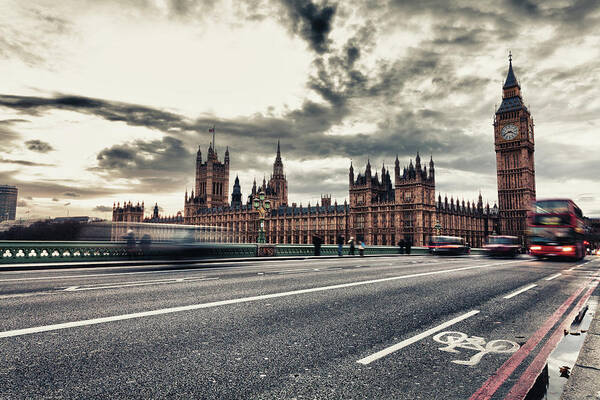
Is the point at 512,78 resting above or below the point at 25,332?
above

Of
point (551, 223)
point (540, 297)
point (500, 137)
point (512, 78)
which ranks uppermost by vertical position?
point (512, 78)

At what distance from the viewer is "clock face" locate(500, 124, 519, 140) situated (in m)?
106

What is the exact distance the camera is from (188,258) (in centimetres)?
1822

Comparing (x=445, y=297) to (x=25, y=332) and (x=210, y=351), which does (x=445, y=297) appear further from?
(x=25, y=332)

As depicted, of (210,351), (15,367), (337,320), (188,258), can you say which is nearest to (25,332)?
(15,367)

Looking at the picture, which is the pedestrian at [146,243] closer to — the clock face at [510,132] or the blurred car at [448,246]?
the blurred car at [448,246]

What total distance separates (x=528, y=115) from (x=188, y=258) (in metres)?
119

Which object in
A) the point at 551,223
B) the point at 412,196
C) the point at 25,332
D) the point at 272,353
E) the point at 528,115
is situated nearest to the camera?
the point at 272,353

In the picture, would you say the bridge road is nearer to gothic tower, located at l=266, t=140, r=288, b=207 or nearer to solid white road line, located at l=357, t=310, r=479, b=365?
solid white road line, located at l=357, t=310, r=479, b=365

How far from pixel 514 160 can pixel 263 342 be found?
11997cm

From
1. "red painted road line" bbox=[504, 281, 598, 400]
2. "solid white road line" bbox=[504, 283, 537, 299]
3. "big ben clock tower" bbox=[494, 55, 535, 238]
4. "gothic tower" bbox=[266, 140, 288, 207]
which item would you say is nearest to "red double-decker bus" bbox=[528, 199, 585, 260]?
"solid white road line" bbox=[504, 283, 537, 299]

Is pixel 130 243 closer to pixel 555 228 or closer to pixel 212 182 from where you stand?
pixel 555 228

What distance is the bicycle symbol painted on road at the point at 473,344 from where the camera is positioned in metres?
4.27

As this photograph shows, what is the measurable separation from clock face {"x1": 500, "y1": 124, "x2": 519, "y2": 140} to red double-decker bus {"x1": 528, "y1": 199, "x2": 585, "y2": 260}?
94.2 meters
